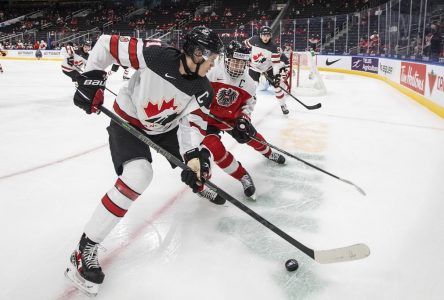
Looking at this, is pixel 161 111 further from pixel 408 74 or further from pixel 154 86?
pixel 408 74

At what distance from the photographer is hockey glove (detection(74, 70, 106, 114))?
1756 mm

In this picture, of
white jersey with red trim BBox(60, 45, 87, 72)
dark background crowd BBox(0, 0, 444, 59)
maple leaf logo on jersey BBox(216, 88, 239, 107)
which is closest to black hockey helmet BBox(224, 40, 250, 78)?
maple leaf logo on jersey BBox(216, 88, 239, 107)

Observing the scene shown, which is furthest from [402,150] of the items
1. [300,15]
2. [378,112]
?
[300,15]

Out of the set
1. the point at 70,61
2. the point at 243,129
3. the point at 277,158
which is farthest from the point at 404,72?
the point at 70,61

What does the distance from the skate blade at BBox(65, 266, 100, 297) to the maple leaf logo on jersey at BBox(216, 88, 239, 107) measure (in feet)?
5.53

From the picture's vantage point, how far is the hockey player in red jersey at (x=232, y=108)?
2576 mm

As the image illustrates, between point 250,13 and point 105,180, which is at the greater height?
point 250,13

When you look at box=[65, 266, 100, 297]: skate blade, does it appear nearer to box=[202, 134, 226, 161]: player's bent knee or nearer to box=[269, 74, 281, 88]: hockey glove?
box=[202, 134, 226, 161]: player's bent knee

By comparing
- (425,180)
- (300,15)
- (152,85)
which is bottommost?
(425,180)

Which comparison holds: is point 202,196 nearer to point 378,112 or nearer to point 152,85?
point 152,85

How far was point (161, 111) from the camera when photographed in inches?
72.7

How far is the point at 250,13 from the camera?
71.4 ft

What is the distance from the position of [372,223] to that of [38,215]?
2.08 m

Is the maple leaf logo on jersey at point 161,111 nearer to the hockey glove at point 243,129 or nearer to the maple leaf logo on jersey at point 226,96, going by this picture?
the hockey glove at point 243,129
